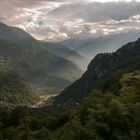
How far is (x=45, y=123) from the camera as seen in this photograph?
6107 inches

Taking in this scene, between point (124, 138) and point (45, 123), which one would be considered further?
point (45, 123)

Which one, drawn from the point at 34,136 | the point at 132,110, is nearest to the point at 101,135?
the point at 132,110

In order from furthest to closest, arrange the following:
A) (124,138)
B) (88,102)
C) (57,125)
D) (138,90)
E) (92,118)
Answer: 1. (57,125)
2. (138,90)
3. (88,102)
4. (92,118)
5. (124,138)

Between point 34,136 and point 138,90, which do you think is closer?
point 34,136

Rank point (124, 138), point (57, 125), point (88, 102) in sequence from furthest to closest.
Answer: point (57, 125) → point (88, 102) → point (124, 138)

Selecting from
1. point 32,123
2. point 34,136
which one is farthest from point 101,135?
point 32,123

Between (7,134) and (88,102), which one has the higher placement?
(88,102)

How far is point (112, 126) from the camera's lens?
292 feet

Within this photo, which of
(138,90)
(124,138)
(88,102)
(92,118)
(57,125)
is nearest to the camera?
(124,138)

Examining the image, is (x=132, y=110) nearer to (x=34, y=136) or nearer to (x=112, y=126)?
(x=112, y=126)

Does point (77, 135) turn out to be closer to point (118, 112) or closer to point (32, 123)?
point (118, 112)

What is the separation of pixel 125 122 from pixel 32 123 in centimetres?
7393

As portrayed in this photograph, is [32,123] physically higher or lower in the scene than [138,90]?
lower

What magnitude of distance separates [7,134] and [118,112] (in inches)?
2440
